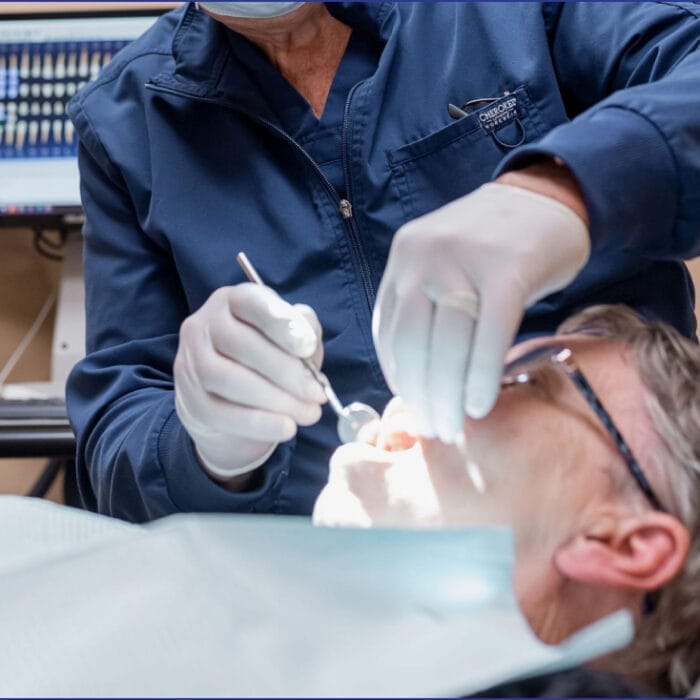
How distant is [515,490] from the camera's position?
0.99m

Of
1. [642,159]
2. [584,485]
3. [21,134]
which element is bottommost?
[21,134]

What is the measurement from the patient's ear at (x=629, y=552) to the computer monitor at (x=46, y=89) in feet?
5.16

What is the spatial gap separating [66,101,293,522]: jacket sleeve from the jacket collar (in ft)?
0.54

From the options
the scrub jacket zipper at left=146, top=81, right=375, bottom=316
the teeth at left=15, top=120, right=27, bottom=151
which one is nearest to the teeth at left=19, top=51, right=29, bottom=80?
the teeth at left=15, top=120, right=27, bottom=151

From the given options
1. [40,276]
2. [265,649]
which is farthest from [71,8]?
[265,649]

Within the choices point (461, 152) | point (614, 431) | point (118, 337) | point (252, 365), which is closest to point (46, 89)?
point (118, 337)

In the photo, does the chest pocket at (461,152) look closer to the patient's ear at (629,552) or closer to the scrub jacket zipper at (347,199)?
the scrub jacket zipper at (347,199)

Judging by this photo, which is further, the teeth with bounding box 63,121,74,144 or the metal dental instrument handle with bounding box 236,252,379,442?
the teeth with bounding box 63,121,74,144

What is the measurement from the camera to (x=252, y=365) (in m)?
1.09

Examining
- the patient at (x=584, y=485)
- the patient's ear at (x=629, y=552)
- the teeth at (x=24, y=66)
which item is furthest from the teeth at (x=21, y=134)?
the patient's ear at (x=629, y=552)

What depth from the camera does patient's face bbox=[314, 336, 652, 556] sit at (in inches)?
38.5

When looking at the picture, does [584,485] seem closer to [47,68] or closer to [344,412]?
[344,412]

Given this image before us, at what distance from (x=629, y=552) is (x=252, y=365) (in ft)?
1.45

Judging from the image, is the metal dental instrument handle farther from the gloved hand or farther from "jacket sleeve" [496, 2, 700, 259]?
Answer: "jacket sleeve" [496, 2, 700, 259]
